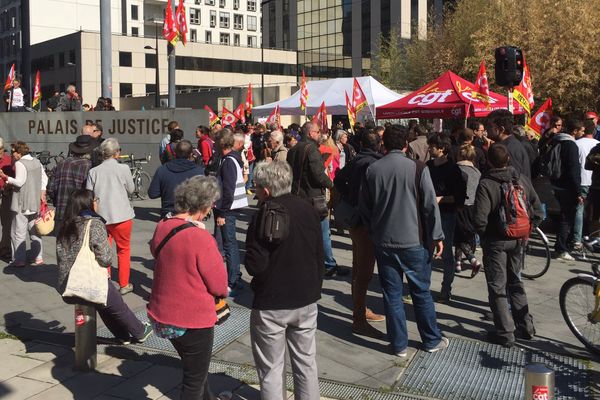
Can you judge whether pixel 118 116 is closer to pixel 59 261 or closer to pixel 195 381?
pixel 59 261

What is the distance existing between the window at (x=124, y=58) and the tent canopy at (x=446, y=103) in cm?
5877

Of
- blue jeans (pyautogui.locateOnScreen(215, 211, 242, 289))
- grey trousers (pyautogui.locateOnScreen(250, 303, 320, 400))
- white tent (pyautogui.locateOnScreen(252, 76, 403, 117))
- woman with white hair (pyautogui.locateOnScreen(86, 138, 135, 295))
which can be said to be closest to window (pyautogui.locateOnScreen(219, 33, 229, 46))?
white tent (pyautogui.locateOnScreen(252, 76, 403, 117))

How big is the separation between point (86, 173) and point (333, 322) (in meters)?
3.33

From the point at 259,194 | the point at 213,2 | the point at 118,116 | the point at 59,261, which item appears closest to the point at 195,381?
the point at 259,194

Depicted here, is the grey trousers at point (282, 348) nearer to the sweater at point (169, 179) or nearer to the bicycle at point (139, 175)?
the sweater at point (169, 179)

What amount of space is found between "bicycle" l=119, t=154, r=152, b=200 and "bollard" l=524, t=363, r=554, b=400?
12.6 m

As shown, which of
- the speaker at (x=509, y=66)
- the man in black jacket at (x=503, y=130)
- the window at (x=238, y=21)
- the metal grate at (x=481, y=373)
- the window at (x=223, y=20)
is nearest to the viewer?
the metal grate at (x=481, y=373)

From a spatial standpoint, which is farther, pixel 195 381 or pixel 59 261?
pixel 59 261

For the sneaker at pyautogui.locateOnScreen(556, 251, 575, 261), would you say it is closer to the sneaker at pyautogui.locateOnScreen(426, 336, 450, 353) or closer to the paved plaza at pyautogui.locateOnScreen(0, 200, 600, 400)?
the paved plaza at pyautogui.locateOnScreen(0, 200, 600, 400)

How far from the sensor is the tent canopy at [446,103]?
1535 cm

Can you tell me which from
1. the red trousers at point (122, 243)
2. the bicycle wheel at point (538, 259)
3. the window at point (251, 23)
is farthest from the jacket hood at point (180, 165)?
the window at point (251, 23)

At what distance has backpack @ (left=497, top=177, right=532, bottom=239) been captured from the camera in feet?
18.7

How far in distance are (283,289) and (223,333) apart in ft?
7.81

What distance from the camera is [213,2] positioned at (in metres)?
95.8
